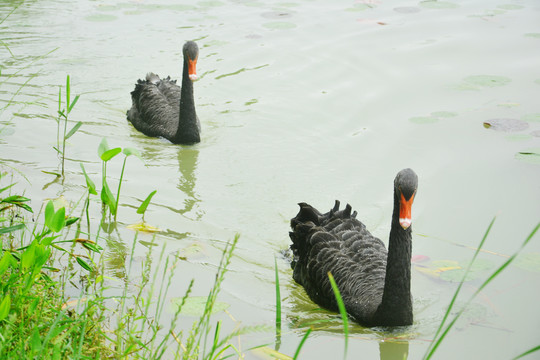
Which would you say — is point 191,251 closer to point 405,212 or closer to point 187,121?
point 405,212

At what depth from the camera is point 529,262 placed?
418 centimetres

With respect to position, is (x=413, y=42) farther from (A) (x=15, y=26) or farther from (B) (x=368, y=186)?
(A) (x=15, y=26)

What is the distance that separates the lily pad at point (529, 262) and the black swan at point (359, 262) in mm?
817

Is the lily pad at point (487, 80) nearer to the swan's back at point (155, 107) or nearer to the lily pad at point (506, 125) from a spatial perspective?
the lily pad at point (506, 125)

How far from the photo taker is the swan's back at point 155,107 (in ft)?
21.5

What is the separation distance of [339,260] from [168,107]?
3.33 m

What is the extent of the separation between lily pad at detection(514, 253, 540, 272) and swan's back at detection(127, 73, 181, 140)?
10.9 ft

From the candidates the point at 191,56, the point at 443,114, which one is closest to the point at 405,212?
the point at 443,114

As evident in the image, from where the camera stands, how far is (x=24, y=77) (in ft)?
24.6

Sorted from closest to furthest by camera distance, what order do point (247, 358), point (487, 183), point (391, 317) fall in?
point (247, 358)
point (391, 317)
point (487, 183)

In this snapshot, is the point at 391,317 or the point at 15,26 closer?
the point at 391,317

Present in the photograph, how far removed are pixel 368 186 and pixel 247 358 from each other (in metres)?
2.43

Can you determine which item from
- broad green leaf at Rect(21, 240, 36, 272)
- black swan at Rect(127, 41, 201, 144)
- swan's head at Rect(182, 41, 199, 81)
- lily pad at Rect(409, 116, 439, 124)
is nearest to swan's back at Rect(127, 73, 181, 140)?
black swan at Rect(127, 41, 201, 144)

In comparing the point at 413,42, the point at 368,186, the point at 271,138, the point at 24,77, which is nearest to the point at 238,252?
the point at 368,186
